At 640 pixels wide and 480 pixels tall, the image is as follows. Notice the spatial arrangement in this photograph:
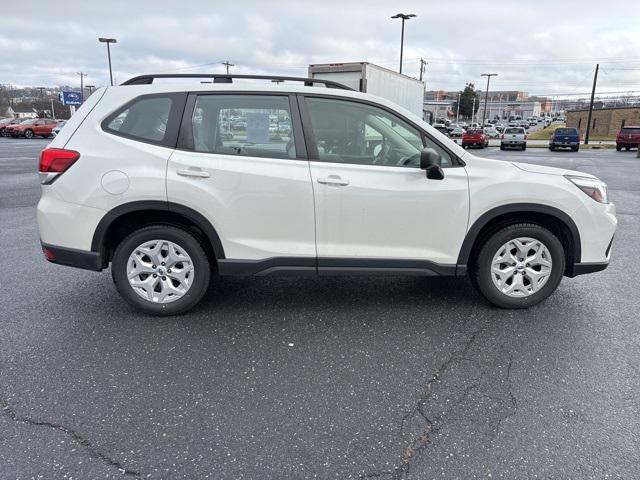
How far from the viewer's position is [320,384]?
3.05 meters

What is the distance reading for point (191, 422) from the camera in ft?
8.75

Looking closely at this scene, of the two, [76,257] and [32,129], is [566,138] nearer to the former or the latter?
[76,257]

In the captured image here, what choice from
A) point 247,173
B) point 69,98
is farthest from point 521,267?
point 69,98

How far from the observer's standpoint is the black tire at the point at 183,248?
385 centimetres

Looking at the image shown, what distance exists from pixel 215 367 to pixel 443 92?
550ft

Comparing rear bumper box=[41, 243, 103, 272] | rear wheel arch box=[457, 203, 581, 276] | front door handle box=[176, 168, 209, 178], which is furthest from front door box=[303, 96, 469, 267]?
rear bumper box=[41, 243, 103, 272]

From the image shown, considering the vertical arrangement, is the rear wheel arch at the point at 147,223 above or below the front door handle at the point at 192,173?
below

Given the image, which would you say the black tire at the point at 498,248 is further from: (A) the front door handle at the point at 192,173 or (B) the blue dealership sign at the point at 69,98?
(B) the blue dealership sign at the point at 69,98

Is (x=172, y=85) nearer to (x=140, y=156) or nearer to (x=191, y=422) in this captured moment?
(x=140, y=156)

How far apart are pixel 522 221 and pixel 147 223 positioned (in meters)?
3.09

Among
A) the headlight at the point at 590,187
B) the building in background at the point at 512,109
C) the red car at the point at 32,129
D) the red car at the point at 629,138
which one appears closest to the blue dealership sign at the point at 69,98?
the red car at the point at 32,129

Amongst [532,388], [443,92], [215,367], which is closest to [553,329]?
[532,388]

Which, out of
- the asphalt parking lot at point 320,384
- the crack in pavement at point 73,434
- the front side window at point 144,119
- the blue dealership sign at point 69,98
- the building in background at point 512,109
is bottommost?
the crack in pavement at point 73,434

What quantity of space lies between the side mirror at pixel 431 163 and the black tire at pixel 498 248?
0.75 meters
